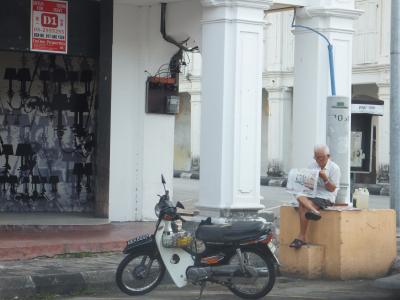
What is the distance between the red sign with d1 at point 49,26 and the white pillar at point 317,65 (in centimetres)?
378

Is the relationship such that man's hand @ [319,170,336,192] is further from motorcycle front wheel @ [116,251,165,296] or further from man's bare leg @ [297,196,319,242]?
motorcycle front wheel @ [116,251,165,296]

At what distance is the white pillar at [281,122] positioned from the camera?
34.3m

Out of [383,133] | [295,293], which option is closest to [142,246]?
[295,293]

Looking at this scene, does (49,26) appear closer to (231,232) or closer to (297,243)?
(297,243)

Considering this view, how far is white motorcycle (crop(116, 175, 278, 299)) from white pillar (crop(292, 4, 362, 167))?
4.59m

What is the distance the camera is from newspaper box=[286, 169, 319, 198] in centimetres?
1092

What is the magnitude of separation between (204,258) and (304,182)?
2.09 m

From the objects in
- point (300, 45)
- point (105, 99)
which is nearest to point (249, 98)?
point (300, 45)

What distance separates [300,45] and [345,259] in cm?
453

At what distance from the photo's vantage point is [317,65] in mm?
13875

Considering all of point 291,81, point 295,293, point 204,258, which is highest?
point 291,81

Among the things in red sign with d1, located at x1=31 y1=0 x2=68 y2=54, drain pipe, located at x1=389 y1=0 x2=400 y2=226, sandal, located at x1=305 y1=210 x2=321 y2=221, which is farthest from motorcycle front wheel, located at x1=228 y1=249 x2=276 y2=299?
drain pipe, located at x1=389 y1=0 x2=400 y2=226

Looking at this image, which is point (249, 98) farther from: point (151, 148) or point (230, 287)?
point (230, 287)

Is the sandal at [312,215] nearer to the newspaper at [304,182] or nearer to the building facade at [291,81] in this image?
the newspaper at [304,182]
